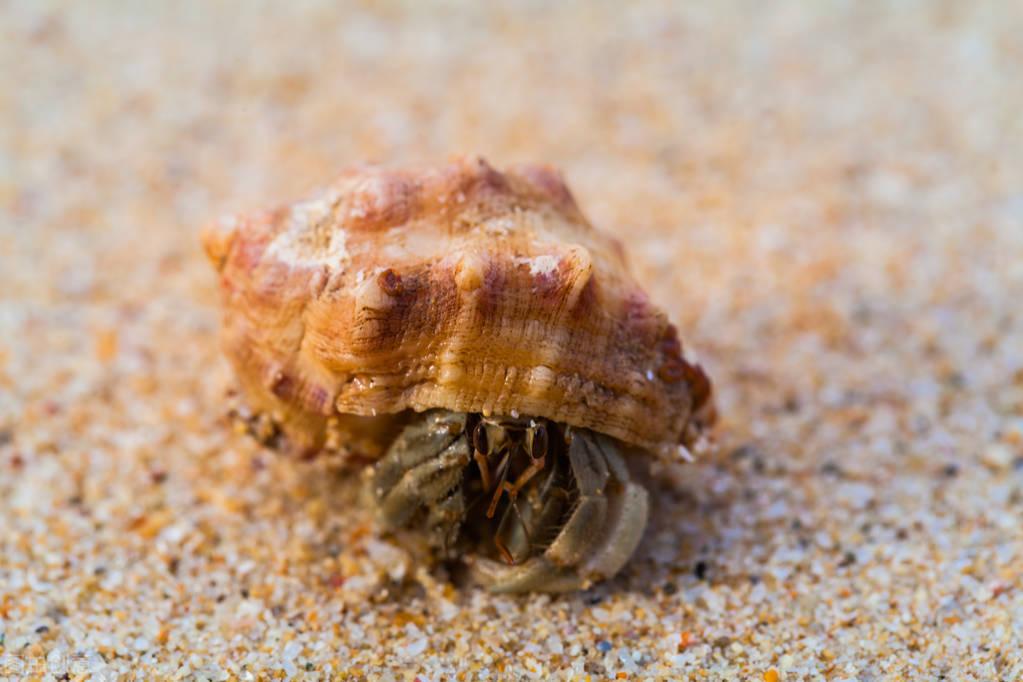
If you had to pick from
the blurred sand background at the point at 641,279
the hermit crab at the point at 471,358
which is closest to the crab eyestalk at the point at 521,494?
the hermit crab at the point at 471,358

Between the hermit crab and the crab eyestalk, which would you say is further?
the crab eyestalk

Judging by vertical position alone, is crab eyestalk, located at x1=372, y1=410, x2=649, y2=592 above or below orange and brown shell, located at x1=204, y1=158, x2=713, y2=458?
below

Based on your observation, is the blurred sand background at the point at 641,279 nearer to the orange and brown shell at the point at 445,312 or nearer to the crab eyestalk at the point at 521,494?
the crab eyestalk at the point at 521,494

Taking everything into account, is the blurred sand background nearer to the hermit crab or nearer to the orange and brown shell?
the hermit crab

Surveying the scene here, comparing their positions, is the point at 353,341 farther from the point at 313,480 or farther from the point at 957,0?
the point at 957,0

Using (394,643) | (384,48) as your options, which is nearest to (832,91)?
(384,48)

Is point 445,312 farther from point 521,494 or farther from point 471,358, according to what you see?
point 521,494

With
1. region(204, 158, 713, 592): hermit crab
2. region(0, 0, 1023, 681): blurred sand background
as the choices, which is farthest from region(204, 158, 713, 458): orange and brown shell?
region(0, 0, 1023, 681): blurred sand background
